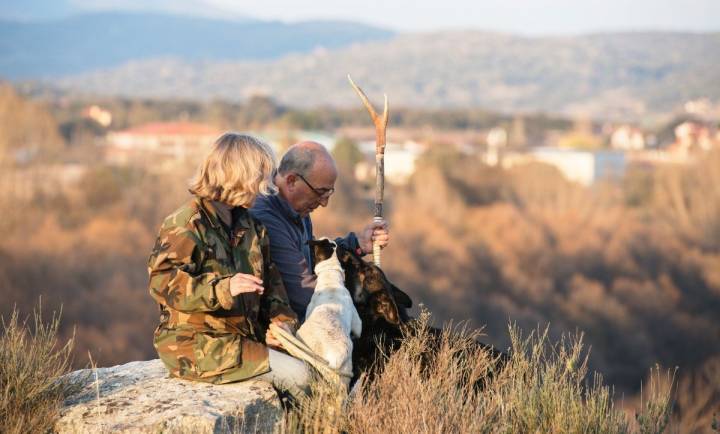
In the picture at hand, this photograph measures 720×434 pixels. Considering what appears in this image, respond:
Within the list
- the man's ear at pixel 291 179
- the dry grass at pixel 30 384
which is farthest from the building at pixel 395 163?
the dry grass at pixel 30 384

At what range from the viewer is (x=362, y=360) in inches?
183

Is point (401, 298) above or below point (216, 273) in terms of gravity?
below

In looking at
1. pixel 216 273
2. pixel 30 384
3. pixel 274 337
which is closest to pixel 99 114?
pixel 30 384

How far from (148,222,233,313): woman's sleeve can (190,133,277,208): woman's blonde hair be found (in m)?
0.18

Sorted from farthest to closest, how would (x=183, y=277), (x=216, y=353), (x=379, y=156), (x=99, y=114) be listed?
(x=99, y=114)
(x=379, y=156)
(x=216, y=353)
(x=183, y=277)

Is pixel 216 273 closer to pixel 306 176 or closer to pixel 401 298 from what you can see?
pixel 306 176

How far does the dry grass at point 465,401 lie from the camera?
162 inches

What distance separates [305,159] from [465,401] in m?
1.31

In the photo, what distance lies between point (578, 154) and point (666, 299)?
4920cm

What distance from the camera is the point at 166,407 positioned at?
13.1 feet

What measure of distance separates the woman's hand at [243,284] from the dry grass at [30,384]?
31.4 inches

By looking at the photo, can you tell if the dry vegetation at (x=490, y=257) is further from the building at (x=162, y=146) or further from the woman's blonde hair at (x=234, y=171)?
the woman's blonde hair at (x=234, y=171)

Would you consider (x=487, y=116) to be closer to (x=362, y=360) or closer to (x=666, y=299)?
(x=666, y=299)

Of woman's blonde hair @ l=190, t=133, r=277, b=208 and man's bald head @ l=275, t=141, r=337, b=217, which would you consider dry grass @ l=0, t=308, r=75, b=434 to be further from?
man's bald head @ l=275, t=141, r=337, b=217
